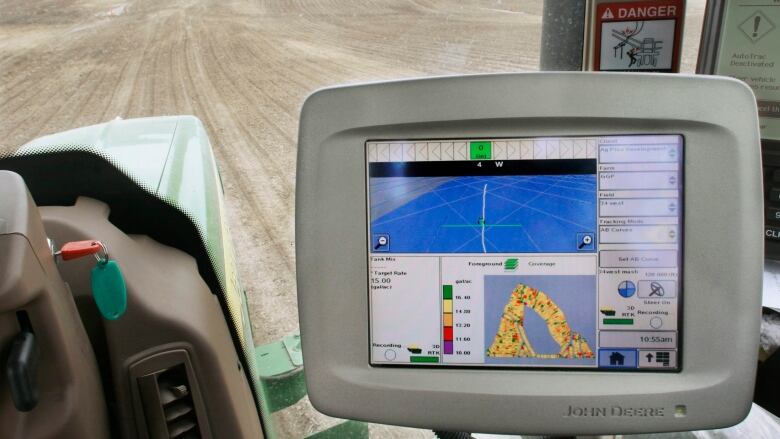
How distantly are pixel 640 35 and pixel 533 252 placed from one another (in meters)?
0.41

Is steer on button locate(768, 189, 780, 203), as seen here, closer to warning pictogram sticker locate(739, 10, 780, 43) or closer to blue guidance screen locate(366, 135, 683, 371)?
warning pictogram sticker locate(739, 10, 780, 43)

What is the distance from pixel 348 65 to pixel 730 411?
3.01ft

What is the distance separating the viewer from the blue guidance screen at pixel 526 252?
73 cm

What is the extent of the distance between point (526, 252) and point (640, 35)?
16.4 inches

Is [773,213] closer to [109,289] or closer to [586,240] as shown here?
[586,240]

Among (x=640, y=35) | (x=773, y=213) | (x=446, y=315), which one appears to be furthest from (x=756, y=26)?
(x=446, y=315)

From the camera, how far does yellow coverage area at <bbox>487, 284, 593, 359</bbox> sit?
0.75 m

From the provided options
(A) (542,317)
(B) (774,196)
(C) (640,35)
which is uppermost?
(C) (640,35)

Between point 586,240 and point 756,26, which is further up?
point 756,26

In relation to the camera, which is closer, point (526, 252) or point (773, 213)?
point (526, 252)

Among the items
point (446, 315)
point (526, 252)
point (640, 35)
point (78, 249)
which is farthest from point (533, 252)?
point (78, 249)

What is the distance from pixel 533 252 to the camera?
75 cm

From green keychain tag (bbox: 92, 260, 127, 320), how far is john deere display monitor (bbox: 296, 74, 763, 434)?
214mm

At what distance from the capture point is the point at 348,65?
133cm
